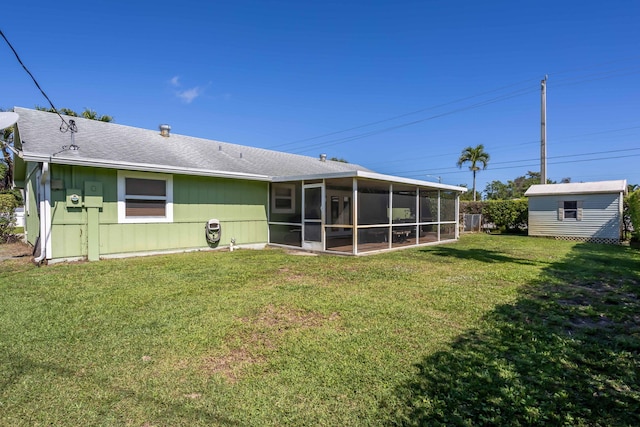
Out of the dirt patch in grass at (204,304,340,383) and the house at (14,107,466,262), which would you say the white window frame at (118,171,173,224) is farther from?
the dirt patch in grass at (204,304,340,383)

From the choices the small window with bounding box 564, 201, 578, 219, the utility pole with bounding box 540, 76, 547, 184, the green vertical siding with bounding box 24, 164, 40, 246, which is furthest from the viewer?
the utility pole with bounding box 540, 76, 547, 184

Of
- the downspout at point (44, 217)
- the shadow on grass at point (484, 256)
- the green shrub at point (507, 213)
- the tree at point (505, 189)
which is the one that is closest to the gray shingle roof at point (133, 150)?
the downspout at point (44, 217)

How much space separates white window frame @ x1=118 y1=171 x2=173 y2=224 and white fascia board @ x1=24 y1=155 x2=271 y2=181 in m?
0.28

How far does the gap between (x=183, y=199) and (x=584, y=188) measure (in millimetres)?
18187

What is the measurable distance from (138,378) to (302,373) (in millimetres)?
1315

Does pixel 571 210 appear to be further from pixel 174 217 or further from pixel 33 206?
pixel 33 206

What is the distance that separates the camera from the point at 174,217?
30.2 feet

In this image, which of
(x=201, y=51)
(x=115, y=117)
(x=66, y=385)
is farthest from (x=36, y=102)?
(x=66, y=385)

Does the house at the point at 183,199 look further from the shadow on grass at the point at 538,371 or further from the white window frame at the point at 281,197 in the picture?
the shadow on grass at the point at 538,371

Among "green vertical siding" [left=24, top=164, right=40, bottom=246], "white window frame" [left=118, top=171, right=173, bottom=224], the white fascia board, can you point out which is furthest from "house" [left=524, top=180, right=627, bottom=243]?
"green vertical siding" [left=24, top=164, right=40, bottom=246]

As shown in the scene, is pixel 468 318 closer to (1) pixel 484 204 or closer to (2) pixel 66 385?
(2) pixel 66 385

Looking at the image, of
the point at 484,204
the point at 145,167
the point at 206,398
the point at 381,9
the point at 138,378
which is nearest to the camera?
the point at 206,398

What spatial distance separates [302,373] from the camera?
2.66 m

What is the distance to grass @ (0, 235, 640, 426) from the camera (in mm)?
2173
